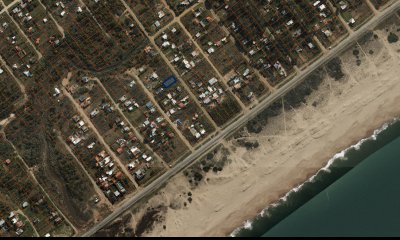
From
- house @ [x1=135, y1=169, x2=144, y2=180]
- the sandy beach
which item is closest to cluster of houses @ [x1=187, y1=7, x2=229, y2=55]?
the sandy beach

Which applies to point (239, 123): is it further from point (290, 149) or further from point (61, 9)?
point (61, 9)

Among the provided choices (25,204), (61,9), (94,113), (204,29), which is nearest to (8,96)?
(94,113)

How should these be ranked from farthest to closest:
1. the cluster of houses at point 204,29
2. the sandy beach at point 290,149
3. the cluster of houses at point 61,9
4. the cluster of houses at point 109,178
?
the cluster of houses at point 61,9
the cluster of houses at point 204,29
the cluster of houses at point 109,178
the sandy beach at point 290,149

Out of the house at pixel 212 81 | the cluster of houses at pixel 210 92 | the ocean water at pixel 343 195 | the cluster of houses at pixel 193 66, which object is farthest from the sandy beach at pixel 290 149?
the house at pixel 212 81

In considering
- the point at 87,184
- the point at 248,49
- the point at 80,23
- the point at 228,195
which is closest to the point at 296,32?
the point at 248,49

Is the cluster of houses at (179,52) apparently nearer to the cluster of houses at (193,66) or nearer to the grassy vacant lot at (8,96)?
the cluster of houses at (193,66)

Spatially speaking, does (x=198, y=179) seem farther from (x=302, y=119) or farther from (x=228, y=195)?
(x=302, y=119)
